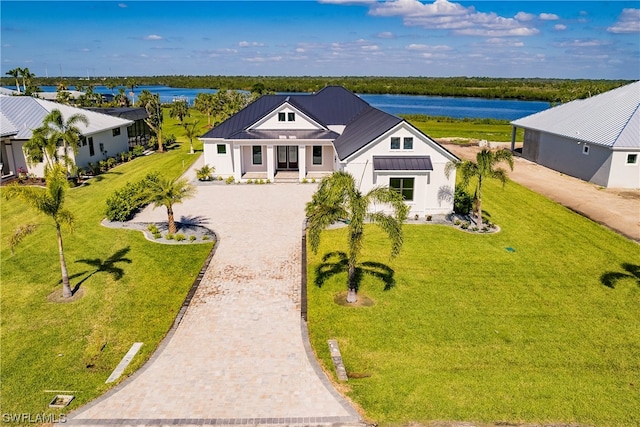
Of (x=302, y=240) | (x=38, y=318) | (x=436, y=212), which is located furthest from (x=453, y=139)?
(x=38, y=318)

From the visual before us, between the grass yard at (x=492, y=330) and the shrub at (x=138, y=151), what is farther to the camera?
the shrub at (x=138, y=151)

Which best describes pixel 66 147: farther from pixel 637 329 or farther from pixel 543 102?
pixel 543 102

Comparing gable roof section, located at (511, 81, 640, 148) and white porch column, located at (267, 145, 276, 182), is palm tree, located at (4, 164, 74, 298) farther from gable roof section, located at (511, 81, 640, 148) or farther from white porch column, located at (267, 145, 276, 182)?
gable roof section, located at (511, 81, 640, 148)

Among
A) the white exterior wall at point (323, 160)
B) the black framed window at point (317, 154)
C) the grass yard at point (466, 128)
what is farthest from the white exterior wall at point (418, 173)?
the grass yard at point (466, 128)

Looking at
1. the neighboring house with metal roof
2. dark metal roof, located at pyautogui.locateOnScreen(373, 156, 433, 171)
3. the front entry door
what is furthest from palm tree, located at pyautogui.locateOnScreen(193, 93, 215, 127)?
dark metal roof, located at pyautogui.locateOnScreen(373, 156, 433, 171)

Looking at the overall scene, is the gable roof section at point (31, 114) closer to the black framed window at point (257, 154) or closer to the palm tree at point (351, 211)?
the black framed window at point (257, 154)

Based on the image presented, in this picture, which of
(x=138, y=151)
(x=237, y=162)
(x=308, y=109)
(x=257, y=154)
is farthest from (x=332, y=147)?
(x=138, y=151)
